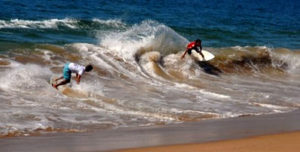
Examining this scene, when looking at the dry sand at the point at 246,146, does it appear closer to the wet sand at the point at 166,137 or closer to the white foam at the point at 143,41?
the wet sand at the point at 166,137

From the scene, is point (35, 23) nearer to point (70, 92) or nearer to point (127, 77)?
point (127, 77)

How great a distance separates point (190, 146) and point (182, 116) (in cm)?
290

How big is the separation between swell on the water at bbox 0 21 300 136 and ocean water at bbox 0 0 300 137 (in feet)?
0.06

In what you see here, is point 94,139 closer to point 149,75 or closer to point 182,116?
point 182,116

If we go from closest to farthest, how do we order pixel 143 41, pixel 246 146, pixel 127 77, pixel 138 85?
pixel 246 146 → pixel 138 85 → pixel 127 77 → pixel 143 41

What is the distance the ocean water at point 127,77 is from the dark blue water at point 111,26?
0.28ft

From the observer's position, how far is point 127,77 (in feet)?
50.2

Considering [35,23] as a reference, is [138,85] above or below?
below

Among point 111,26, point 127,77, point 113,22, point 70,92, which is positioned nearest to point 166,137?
point 70,92

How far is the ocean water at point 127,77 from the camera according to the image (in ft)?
36.1

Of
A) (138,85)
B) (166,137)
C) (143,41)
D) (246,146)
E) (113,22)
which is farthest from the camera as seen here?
(113,22)

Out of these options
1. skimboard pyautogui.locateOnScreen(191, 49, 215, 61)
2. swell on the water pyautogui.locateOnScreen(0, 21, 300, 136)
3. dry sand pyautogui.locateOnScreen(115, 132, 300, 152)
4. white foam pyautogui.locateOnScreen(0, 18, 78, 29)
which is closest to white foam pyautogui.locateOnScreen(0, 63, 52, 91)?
swell on the water pyautogui.locateOnScreen(0, 21, 300, 136)

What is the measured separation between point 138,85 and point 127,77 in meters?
0.84

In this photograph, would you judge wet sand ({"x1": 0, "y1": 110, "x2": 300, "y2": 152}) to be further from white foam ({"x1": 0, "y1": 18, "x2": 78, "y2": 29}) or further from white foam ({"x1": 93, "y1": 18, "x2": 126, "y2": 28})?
white foam ({"x1": 93, "y1": 18, "x2": 126, "y2": 28})
